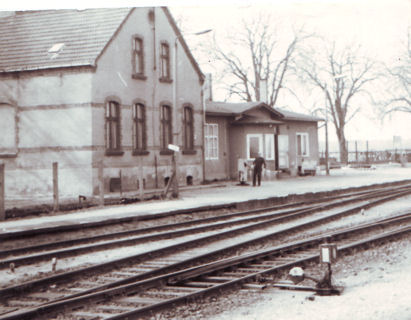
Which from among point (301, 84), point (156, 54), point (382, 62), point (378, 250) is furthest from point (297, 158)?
point (378, 250)

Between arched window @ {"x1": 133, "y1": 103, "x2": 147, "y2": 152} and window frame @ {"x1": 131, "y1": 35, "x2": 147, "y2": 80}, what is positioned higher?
window frame @ {"x1": 131, "y1": 35, "x2": 147, "y2": 80}

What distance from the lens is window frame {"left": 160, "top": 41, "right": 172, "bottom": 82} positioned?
26.9m

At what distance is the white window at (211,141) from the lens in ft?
102

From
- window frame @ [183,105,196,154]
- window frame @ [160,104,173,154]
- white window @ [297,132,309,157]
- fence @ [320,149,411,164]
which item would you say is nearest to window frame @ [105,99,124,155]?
window frame @ [160,104,173,154]

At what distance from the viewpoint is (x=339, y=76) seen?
87.5ft

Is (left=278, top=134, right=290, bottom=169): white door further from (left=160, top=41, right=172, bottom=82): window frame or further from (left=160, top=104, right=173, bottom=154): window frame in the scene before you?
(left=160, top=41, right=172, bottom=82): window frame

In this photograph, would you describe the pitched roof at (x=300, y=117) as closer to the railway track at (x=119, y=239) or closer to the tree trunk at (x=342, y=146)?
the tree trunk at (x=342, y=146)

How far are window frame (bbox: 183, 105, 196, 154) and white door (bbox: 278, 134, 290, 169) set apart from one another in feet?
28.4

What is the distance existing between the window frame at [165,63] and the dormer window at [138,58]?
1.34 meters

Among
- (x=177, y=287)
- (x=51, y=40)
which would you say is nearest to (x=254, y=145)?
(x=51, y=40)

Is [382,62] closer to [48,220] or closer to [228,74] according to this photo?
[48,220]

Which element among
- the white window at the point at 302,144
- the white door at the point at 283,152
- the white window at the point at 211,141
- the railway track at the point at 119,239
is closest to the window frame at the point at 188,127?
the white window at the point at 211,141

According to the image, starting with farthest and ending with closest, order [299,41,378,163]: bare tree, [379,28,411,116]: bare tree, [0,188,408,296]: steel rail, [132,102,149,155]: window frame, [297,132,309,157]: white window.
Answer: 1. [297,132,309,157]: white window
2. [132,102,149,155]: window frame
3. [379,28,411,116]: bare tree
4. [299,41,378,163]: bare tree
5. [0,188,408,296]: steel rail

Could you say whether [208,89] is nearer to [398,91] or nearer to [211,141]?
[211,141]
